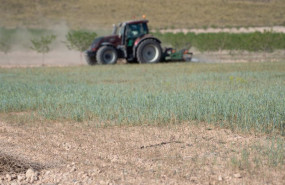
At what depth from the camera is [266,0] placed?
7081cm

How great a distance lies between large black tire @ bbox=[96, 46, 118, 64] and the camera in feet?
70.7

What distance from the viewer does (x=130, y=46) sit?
21594 millimetres

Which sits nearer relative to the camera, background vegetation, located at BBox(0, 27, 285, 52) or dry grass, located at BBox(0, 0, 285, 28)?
background vegetation, located at BBox(0, 27, 285, 52)

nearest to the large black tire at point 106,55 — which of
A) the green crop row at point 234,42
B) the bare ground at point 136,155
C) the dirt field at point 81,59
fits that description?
the dirt field at point 81,59

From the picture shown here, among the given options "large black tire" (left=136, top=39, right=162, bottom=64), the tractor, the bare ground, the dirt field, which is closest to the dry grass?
the dirt field

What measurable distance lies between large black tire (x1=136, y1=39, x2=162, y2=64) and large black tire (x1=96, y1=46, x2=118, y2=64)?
1242 millimetres

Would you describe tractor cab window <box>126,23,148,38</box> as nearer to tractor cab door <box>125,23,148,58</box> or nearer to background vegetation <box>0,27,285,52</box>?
tractor cab door <box>125,23,148,58</box>

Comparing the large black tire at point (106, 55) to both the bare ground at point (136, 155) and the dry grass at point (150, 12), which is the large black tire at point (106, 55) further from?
the dry grass at point (150, 12)

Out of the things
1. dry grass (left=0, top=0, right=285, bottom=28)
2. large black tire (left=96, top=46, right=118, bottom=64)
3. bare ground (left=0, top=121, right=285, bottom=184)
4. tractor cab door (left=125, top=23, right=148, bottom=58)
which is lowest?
bare ground (left=0, top=121, right=285, bottom=184)

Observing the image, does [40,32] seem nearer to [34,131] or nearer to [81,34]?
[81,34]

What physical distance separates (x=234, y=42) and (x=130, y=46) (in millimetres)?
13018

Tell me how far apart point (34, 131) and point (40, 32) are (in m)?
48.1

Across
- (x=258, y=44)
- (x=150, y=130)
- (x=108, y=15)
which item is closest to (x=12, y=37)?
(x=108, y=15)

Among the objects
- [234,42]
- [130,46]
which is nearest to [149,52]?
[130,46]
